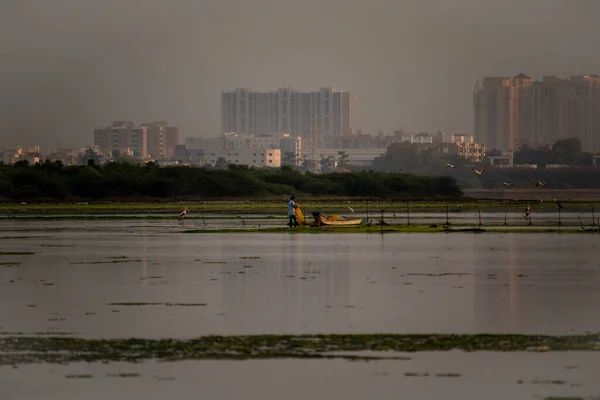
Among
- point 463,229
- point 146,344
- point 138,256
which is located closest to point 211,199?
point 463,229

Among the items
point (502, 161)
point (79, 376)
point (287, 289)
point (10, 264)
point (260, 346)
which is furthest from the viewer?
point (502, 161)

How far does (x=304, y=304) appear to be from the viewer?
22.8 m

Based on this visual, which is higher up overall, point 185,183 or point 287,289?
point 185,183

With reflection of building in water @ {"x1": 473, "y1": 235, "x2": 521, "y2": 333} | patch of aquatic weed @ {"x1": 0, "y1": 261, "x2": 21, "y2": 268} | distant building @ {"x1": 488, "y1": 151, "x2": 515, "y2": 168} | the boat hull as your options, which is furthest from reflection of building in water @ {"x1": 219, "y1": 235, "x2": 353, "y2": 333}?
distant building @ {"x1": 488, "y1": 151, "x2": 515, "y2": 168}

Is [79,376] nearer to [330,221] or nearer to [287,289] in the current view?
[287,289]

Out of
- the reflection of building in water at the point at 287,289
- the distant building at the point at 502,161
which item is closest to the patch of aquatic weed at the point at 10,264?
the reflection of building in water at the point at 287,289

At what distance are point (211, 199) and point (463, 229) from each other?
59767 mm

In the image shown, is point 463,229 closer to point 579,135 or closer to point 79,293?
point 79,293

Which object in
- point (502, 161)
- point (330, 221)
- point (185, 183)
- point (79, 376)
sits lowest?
point (79, 376)

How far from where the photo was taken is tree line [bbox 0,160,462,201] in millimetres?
102250

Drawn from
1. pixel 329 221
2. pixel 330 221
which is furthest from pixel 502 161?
pixel 329 221

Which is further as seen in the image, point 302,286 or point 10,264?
point 10,264

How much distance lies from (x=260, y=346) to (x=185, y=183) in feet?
300

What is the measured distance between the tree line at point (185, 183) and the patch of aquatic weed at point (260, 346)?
275ft
